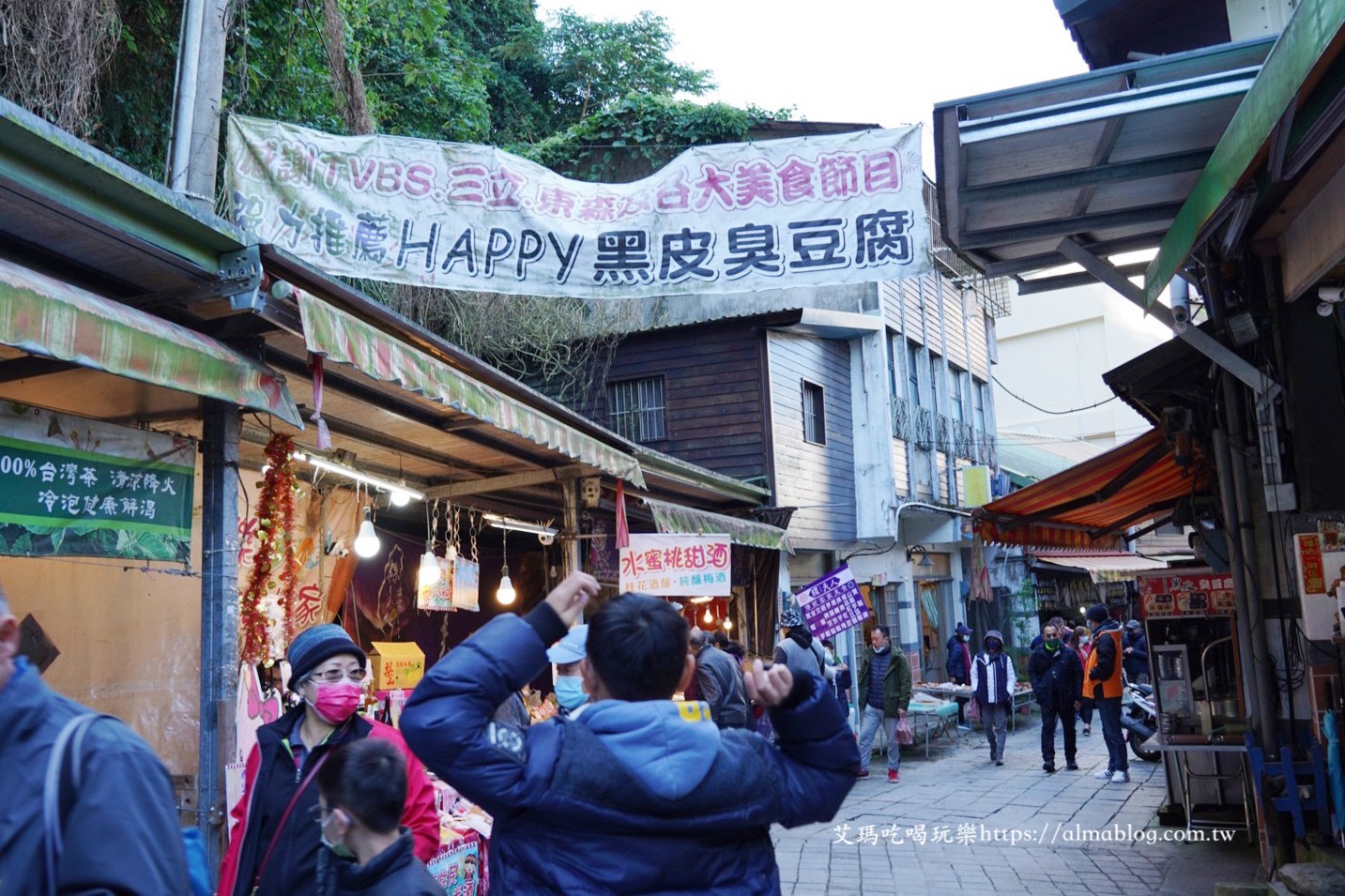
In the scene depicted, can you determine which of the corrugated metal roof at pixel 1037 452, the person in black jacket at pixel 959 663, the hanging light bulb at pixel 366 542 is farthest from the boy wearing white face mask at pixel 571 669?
the corrugated metal roof at pixel 1037 452

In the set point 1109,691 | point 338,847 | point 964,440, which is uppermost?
point 964,440

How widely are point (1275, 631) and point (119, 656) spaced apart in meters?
7.63

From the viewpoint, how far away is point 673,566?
10453 millimetres

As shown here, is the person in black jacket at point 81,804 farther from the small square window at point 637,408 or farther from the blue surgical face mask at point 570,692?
the small square window at point 637,408

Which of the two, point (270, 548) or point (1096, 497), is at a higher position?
point (1096, 497)

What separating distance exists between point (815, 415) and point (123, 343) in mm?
15949

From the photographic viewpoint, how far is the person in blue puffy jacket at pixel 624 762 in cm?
236

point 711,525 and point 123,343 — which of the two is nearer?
point 123,343

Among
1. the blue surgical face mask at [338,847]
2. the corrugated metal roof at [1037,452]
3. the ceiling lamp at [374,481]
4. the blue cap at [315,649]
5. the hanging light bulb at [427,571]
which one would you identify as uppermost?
the corrugated metal roof at [1037,452]

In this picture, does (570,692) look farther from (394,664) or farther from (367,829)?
(394,664)

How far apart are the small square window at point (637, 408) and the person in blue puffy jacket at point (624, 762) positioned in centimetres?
1609

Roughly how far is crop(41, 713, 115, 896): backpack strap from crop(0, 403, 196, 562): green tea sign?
300 centimetres

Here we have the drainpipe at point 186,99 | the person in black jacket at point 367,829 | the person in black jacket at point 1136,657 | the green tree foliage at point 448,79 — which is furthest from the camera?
the person in black jacket at point 1136,657

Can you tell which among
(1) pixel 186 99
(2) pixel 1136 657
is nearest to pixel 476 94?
(1) pixel 186 99
